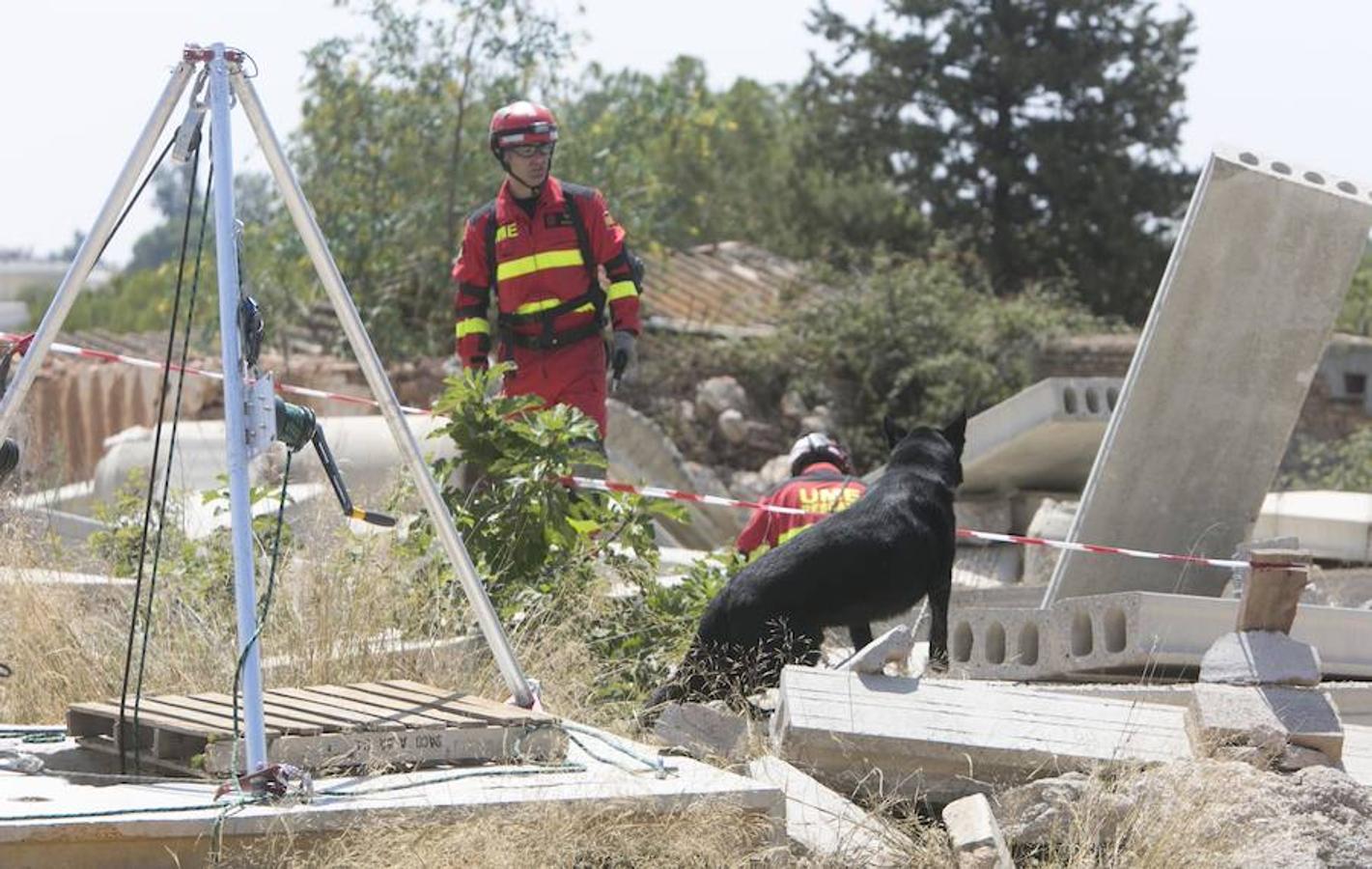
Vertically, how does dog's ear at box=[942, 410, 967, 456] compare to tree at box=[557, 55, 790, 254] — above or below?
below

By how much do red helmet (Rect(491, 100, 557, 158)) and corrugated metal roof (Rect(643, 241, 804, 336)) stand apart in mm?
7778

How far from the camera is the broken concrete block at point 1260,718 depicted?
212 inches

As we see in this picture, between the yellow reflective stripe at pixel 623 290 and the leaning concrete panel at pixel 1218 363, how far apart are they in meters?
2.10

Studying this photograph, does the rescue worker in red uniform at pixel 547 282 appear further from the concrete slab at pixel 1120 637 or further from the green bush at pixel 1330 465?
the green bush at pixel 1330 465

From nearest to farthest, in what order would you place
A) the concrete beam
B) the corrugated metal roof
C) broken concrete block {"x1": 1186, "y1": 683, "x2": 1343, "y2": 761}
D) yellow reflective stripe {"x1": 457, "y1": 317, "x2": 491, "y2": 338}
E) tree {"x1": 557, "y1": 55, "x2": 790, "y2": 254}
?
the concrete beam
broken concrete block {"x1": 1186, "y1": 683, "x2": 1343, "y2": 761}
yellow reflective stripe {"x1": 457, "y1": 317, "x2": 491, "y2": 338}
tree {"x1": 557, "y1": 55, "x2": 790, "y2": 254}
the corrugated metal roof

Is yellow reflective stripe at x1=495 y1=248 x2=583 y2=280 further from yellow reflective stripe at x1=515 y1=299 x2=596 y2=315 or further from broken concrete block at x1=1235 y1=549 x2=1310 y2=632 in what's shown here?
broken concrete block at x1=1235 y1=549 x2=1310 y2=632

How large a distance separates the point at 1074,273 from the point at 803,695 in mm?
16981

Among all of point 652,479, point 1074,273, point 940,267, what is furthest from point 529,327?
point 1074,273

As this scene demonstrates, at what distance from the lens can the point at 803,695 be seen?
537cm

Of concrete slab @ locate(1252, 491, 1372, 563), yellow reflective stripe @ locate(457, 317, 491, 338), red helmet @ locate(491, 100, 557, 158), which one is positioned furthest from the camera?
concrete slab @ locate(1252, 491, 1372, 563)

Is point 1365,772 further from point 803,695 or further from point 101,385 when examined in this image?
point 101,385

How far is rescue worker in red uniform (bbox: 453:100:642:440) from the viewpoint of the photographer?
8.84 m

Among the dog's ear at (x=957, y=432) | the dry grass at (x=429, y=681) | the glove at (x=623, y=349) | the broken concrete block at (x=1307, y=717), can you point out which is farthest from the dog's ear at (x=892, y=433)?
the broken concrete block at (x=1307, y=717)

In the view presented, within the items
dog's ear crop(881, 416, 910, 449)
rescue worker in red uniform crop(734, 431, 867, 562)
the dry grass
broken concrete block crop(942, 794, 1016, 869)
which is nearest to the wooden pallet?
the dry grass
